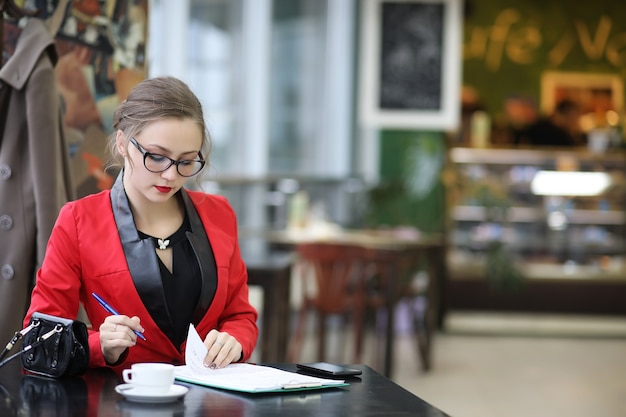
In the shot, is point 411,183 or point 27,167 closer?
point 27,167

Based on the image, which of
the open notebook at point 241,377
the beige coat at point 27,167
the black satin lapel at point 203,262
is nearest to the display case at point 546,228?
the beige coat at point 27,167

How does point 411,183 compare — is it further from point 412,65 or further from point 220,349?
point 220,349

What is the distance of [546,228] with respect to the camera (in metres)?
10.3

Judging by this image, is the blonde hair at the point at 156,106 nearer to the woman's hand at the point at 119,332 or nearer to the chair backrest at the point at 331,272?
the woman's hand at the point at 119,332

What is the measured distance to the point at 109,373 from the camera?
212 centimetres

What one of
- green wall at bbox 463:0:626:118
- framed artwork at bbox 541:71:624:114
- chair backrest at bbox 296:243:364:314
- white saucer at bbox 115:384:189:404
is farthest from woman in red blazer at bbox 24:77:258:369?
framed artwork at bbox 541:71:624:114

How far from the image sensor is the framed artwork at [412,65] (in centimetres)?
948

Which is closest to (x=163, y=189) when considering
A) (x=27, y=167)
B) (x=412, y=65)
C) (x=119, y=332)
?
(x=119, y=332)

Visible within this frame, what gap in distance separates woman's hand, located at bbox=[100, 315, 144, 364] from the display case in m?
8.08

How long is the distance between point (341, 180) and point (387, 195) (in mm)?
545

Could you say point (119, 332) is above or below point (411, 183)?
above

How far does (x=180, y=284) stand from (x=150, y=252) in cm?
11

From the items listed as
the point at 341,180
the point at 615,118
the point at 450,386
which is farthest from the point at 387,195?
the point at 615,118

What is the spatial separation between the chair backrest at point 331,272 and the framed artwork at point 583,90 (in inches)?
261
